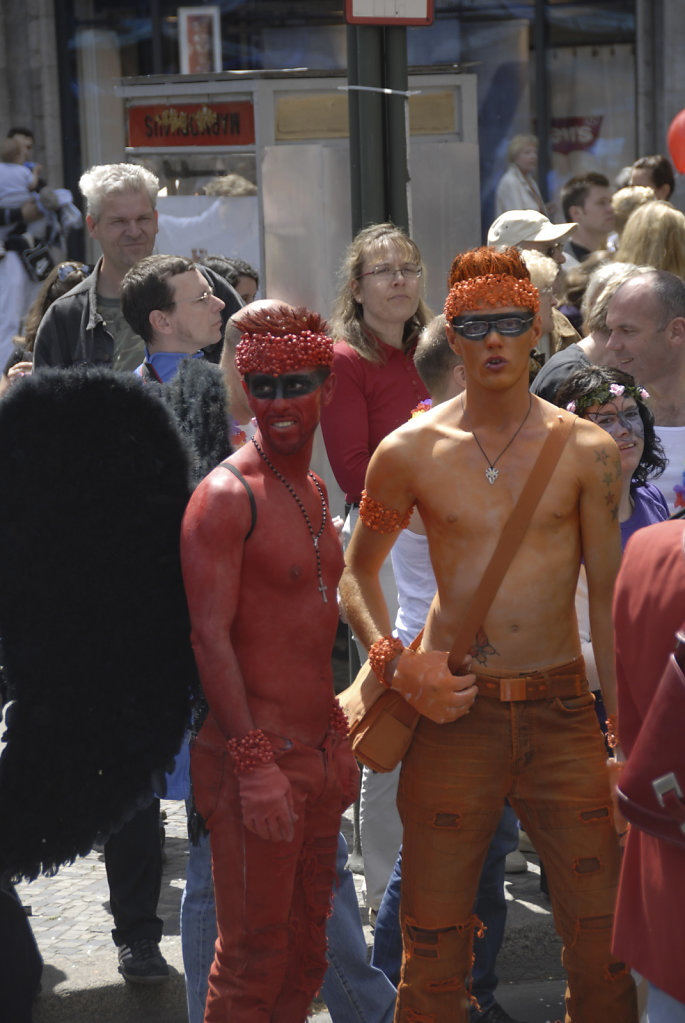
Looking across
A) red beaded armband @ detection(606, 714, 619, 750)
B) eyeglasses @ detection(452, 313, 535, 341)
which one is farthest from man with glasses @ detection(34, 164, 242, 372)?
red beaded armband @ detection(606, 714, 619, 750)

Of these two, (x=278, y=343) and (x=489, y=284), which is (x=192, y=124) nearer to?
(x=489, y=284)

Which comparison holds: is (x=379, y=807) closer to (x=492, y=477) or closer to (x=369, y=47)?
(x=492, y=477)

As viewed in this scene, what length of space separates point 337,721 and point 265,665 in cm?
24

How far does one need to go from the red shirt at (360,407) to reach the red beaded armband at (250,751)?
194cm

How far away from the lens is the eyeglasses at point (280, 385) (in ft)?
9.86

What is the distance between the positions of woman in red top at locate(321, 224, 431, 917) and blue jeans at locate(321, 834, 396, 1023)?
151 centimetres

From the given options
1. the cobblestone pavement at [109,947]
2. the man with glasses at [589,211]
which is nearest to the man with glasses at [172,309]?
the cobblestone pavement at [109,947]

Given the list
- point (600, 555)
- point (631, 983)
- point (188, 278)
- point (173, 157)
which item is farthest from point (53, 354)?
point (173, 157)

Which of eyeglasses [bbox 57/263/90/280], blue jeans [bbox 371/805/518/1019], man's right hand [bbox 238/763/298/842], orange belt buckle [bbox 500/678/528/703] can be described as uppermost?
eyeglasses [bbox 57/263/90/280]

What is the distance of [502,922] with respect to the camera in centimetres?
388

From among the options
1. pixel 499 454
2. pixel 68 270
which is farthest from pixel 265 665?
pixel 68 270

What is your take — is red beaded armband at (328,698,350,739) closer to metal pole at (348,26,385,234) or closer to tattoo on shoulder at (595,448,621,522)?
tattoo on shoulder at (595,448,621,522)

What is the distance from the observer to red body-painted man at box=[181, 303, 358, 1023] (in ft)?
9.52

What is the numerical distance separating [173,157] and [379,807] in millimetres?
4956
